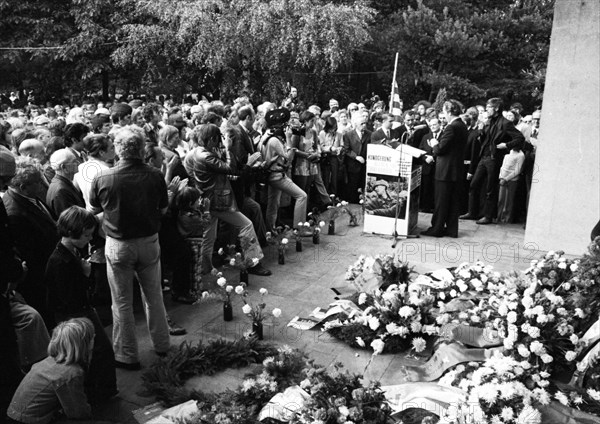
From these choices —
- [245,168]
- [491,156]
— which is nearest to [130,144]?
[245,168]

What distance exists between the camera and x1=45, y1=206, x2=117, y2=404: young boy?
14.2 feet

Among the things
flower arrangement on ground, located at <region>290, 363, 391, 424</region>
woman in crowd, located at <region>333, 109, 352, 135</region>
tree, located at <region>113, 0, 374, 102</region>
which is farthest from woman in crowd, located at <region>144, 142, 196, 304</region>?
tree, located at <region>113, 0, 374, 102</region>

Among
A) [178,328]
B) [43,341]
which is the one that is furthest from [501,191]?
[43,341]

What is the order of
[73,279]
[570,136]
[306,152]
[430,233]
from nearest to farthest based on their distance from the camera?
1. [73,279]
2. [570,136]
3. [430,233]
4. [306,152]

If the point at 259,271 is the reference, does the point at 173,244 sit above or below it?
above

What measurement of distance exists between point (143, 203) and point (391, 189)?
16.6 feet

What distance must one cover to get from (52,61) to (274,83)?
8072 mm

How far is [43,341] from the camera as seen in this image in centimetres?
474

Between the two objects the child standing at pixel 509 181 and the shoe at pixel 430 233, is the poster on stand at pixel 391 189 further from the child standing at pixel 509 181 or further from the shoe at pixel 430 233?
the child standing at pixel 509 181

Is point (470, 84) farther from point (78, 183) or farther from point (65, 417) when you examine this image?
point (65, 417)

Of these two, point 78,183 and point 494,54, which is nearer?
point 78,183

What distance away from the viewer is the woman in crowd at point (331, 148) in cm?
1110

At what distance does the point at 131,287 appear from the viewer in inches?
198

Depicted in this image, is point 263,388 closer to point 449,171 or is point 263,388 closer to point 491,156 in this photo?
point 449,171
